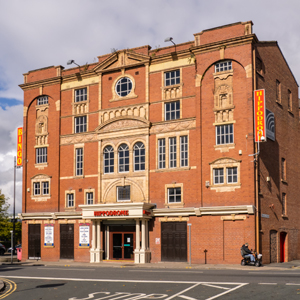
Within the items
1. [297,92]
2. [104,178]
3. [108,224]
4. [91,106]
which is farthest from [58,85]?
[297,92]

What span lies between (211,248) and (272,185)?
6.93 m

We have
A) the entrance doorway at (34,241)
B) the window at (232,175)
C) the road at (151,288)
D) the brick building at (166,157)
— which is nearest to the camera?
the road at (151,288)

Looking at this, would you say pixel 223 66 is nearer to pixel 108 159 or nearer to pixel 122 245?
pixel 108 159

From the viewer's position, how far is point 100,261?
36.5 meters

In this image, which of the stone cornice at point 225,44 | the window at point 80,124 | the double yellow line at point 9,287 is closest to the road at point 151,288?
the double yellow line at point 9,287

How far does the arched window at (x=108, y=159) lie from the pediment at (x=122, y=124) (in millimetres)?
1649

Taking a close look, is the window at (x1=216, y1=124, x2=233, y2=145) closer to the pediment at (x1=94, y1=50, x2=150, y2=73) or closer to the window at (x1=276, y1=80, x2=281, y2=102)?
the window at (x1=276, y1=80, x2=281, y2=102)

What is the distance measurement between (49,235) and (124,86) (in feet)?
48.3

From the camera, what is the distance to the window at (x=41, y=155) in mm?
42500

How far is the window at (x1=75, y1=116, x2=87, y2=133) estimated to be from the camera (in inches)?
1592

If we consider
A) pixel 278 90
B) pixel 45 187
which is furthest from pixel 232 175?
pixel 45 187

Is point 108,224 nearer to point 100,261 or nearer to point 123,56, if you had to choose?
point 100,261

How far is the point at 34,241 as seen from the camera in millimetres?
41594

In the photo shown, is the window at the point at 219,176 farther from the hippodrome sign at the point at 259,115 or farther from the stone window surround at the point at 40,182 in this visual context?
the stone window surround at the point at 40,182
